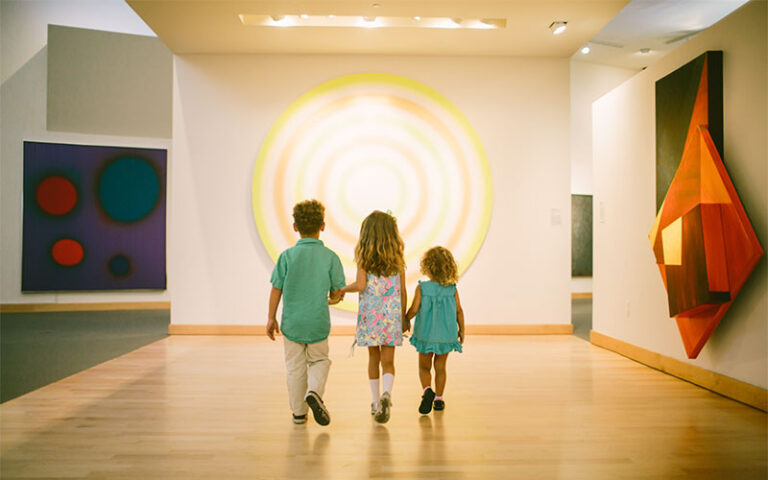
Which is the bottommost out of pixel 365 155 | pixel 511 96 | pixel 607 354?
pixel 607 354

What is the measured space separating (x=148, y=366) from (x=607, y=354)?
3.89 meters

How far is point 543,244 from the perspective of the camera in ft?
18.4

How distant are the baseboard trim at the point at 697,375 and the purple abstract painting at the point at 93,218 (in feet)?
21.0

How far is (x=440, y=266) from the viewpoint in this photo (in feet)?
9.32

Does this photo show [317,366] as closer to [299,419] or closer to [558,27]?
[299,419]

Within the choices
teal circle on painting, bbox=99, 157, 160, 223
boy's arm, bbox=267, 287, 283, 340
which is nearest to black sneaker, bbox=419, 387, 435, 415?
boy's arm, bbox=267, 287, 283, 340

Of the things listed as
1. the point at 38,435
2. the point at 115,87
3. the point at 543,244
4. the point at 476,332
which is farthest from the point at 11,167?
the point at 543,244

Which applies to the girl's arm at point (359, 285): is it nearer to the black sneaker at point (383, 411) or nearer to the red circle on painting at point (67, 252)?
the black sneaker at point (383, 411)

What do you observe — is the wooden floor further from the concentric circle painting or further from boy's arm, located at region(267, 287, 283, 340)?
the concentric circle painting

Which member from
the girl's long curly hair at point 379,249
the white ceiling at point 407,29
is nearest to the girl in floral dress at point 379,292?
the girl's long curly hair at point 379,249

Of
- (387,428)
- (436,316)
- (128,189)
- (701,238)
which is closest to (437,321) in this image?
(436,316)

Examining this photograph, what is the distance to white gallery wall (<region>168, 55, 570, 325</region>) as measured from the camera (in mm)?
5523

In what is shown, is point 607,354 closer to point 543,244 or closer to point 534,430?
point 543,244

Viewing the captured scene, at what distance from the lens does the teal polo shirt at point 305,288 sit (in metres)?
2.61
